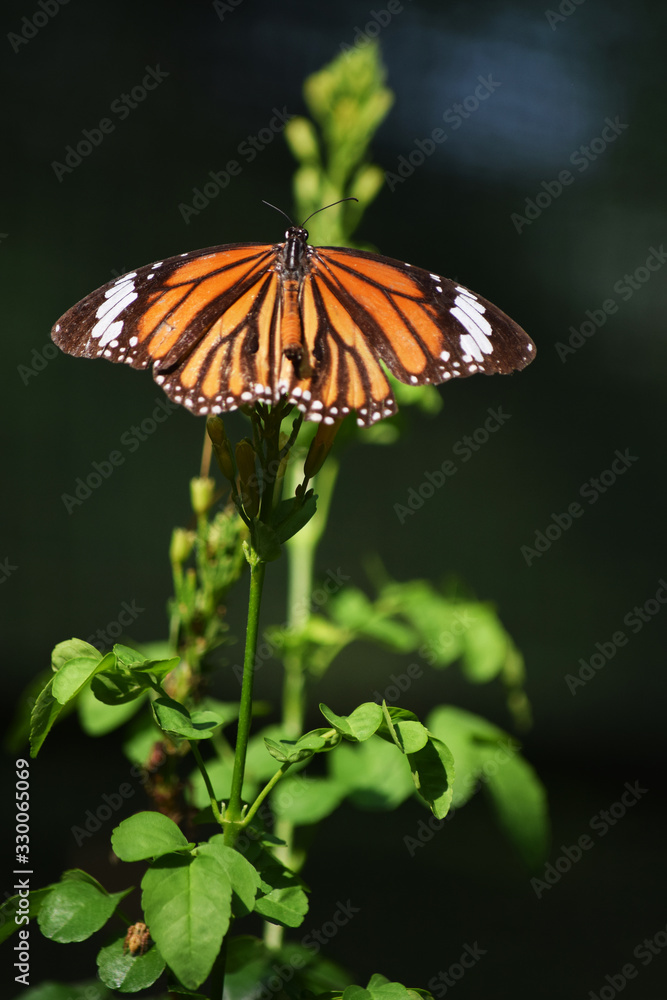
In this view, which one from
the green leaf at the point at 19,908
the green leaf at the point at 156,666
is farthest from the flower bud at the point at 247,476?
the green leaf at the point at 19,908

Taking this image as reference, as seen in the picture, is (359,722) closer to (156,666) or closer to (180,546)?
(156,666)

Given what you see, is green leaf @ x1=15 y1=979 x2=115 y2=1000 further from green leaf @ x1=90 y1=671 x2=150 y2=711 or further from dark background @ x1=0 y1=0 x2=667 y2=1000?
dark background @ x1=0 y1=0 x2=667 y2=1000

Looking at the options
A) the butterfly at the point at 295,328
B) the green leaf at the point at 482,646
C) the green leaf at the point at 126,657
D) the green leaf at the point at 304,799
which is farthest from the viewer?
the green leaf at the point at 482,646

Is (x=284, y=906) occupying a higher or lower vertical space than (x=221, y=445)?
lower

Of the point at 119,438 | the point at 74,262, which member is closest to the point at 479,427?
the point at 119,438

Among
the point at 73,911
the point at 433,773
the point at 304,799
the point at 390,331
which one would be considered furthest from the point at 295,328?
the point at 304,799

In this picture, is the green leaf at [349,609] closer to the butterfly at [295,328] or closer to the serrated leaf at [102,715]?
the serrated leaf at [102,715]
